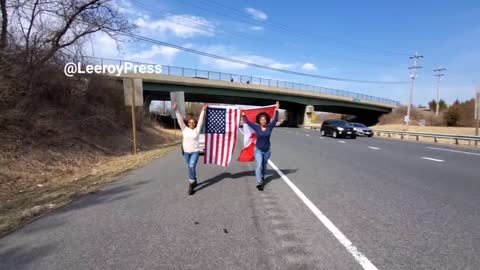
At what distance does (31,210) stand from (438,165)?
12.7m

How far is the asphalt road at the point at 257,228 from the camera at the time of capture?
14.1 feet

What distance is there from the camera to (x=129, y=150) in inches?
817

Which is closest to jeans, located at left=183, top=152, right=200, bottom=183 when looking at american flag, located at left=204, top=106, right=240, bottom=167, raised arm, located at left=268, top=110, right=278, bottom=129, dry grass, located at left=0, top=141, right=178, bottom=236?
american flag, located at left=204, top=106, right=240, bottom=167

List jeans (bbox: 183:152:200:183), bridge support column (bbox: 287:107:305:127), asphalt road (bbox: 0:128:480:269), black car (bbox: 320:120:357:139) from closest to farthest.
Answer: asphalt road (bbox: 0:128:480:269) < jeans (bbox: 183:152:200:183) < black car (bbox: 320:120:357:139) < bridge support column (bbox: 287:107:305:127)

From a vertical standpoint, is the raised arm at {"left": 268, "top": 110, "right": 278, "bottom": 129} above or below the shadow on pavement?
Result: above

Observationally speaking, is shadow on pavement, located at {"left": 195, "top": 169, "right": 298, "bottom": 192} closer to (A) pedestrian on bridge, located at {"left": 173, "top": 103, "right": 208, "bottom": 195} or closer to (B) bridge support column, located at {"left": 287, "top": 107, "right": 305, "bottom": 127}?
(A) pedestrian on bridge, located at {"left": 173, "top": 103, "right": 208, "bottom": 195}

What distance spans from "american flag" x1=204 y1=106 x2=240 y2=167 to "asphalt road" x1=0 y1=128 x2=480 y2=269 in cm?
81

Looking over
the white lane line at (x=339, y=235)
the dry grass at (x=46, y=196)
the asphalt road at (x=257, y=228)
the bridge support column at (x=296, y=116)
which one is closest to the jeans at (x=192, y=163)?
the asphalt road at (x=257, y=228)

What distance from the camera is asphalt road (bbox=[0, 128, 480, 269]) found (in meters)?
4.29

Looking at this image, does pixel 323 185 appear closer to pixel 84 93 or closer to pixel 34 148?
pixel 34 148

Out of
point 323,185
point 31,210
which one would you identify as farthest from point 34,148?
point 323,185

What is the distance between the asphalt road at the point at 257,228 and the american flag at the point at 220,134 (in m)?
0.81

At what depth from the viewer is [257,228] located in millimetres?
5484

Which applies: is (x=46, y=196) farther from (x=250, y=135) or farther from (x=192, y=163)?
(x=250, y=135)
